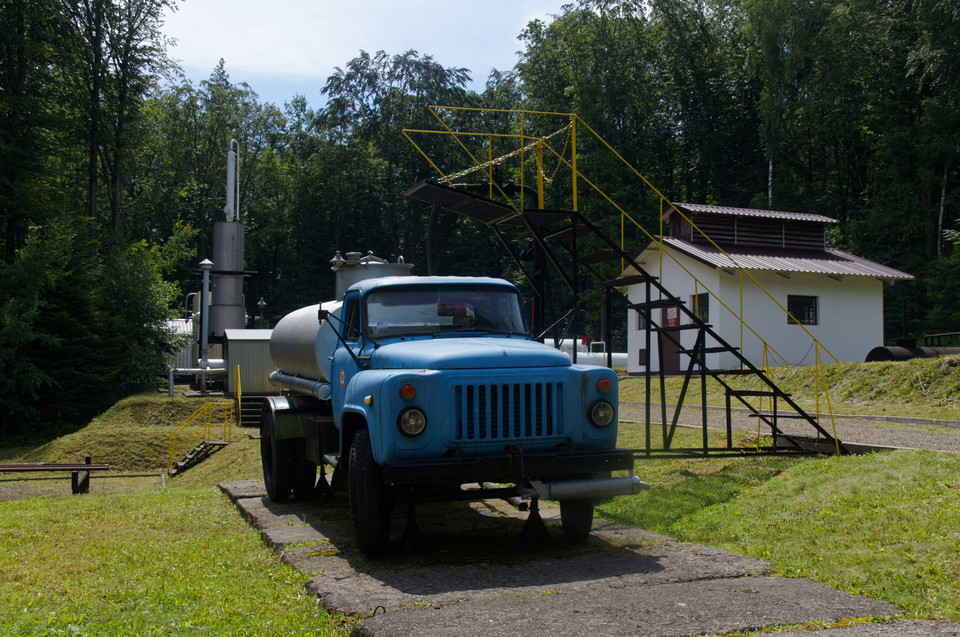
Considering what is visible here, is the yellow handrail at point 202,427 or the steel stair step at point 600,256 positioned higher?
the steel stair step at point 600,256

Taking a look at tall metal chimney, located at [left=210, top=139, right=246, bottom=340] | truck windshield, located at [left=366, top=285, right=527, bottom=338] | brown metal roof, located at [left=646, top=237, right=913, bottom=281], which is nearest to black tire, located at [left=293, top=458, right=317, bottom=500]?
truck windshield, located at [left=366, top=285, right=527, bottom=338]

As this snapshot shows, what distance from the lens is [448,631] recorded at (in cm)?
490

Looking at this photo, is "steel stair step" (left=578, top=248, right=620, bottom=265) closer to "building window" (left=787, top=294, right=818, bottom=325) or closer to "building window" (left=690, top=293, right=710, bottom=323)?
"building window" (left=690, top=293, right=710, bottom=323)

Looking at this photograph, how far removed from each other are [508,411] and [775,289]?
23.1m

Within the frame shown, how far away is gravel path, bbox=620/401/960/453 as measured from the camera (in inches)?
458

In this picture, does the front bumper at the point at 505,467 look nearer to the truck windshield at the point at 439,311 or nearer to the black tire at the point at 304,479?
the truck windshield at the point at 439,311

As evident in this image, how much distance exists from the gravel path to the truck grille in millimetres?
6310

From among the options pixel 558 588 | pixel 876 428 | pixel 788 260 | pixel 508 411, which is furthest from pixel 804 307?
pixel 558 588

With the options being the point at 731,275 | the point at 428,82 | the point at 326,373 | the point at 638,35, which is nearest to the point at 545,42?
the point at 638,35

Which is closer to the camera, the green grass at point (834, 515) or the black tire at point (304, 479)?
the green grass at point (834, 515)

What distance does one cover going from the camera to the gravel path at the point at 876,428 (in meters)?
11.6

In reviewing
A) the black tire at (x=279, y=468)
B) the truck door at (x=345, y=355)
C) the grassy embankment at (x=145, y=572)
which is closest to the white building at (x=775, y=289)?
the black tire at (x=279, y=468)

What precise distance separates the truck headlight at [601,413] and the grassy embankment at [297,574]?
1545 mm

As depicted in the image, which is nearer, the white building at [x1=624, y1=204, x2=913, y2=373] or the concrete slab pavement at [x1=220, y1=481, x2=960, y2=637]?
the concrete slab pavement at [x1=220, y1=481, x2=960, y2=637]
